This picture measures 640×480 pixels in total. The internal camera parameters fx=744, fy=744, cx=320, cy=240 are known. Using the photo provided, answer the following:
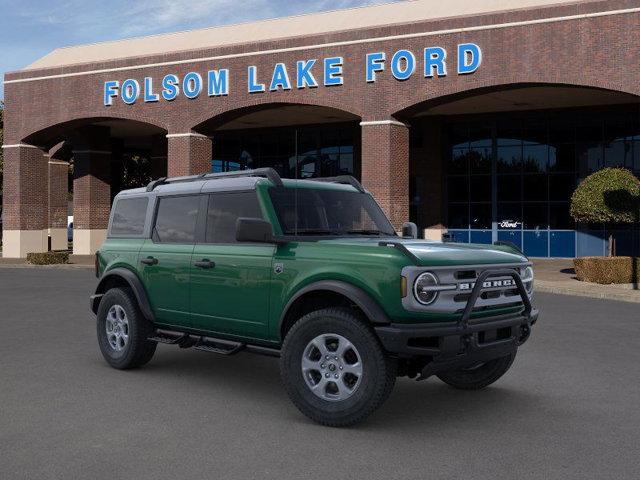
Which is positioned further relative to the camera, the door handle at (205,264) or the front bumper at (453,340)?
the door handle at (205,264)

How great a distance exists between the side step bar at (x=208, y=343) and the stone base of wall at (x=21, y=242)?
29.2m

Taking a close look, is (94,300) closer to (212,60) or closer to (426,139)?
(212,60)

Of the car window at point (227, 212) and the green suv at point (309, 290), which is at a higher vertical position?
the car window at point (227, 212)

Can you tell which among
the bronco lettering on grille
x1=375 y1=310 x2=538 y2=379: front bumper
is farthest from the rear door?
the bronco lettering on grille

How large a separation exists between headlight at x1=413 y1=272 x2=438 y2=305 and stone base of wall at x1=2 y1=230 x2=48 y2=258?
32378 mm

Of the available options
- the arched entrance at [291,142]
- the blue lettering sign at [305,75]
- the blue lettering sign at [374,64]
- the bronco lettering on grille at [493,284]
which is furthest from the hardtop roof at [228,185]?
the arched entrance at [291,142]

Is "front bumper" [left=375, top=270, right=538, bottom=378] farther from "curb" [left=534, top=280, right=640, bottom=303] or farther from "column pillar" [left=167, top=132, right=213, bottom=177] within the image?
"column pillar" [left=167, top=132, right=213, bottom=177]

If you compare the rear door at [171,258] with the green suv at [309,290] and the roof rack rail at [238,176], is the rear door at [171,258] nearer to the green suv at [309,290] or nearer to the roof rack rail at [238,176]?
the green suv at [309,290]

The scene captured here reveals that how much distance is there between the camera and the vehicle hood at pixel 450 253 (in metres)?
5.87

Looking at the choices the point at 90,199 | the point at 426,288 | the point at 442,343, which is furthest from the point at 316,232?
the point at 90,199

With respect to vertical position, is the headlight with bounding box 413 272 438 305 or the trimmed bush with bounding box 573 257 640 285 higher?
the headlight with bounding box 413 272 438 305

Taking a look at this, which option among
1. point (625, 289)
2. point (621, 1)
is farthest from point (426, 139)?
point (625, 289)

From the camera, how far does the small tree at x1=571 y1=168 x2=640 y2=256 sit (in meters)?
22.5

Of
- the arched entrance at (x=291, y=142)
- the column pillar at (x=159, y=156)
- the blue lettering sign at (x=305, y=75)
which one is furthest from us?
the column pillar at (x=159, y=156)
